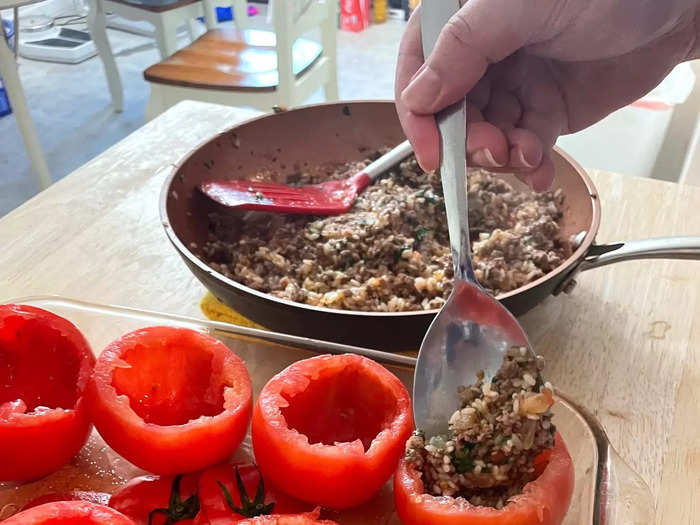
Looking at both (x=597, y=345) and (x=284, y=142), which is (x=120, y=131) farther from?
(x=597, y=345)

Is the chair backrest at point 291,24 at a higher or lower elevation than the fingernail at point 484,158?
lower

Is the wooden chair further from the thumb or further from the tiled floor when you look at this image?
the thumb

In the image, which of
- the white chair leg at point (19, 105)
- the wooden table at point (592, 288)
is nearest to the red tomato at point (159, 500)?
the wooden table at point (592, 288)

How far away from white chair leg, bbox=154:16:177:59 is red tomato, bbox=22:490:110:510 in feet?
8.43

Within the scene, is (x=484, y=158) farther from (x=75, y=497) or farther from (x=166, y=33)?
(x=166, y=33)

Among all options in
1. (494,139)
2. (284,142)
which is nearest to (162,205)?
(284,142)

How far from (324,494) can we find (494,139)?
1.75 feet

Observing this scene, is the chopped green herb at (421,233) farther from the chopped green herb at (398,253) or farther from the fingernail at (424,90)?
the fingernail at (424,90)

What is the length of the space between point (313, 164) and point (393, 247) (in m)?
0.33

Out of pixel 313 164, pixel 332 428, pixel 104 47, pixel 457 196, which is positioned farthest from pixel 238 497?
pixel 104 47

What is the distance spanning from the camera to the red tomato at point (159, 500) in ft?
2.11

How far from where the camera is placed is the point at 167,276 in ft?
3.45

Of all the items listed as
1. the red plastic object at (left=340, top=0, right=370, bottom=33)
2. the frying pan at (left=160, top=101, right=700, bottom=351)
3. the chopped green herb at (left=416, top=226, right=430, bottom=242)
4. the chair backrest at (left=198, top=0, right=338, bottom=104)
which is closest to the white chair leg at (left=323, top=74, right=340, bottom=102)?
the chair backrest at (left=198, top=0, right=338, bottom=104)

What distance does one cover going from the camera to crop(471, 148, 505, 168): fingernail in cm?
92
